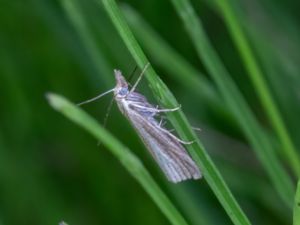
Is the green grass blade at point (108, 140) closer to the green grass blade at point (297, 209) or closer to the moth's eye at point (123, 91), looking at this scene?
the moth's eye at point (123, 91)

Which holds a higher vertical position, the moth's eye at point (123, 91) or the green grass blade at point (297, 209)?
the moth's eye at point (123, 91)

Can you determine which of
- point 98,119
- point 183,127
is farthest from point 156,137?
point 98,119

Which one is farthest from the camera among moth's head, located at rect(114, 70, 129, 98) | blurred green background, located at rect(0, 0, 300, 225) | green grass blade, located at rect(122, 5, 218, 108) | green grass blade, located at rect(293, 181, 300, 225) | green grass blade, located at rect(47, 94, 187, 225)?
blurred green background, located at rect(0, 0, 300, 225)

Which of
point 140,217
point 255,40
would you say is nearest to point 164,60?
point 255,40

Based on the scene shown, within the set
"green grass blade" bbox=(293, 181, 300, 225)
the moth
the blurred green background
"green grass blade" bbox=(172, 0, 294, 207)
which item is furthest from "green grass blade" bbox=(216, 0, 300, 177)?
the blurred green background

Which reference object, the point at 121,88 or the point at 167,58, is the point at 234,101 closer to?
the point at 121,88

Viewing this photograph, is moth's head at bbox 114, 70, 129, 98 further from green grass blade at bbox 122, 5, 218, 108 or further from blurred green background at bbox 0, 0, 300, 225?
blurred green background at bbox 0, 0, 300, 225

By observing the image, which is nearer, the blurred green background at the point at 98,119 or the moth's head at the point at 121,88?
the moth's head at the point at 121,88

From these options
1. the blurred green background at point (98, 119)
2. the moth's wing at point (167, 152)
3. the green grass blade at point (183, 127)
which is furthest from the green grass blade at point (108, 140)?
the blurred green background at point (98, 119)
